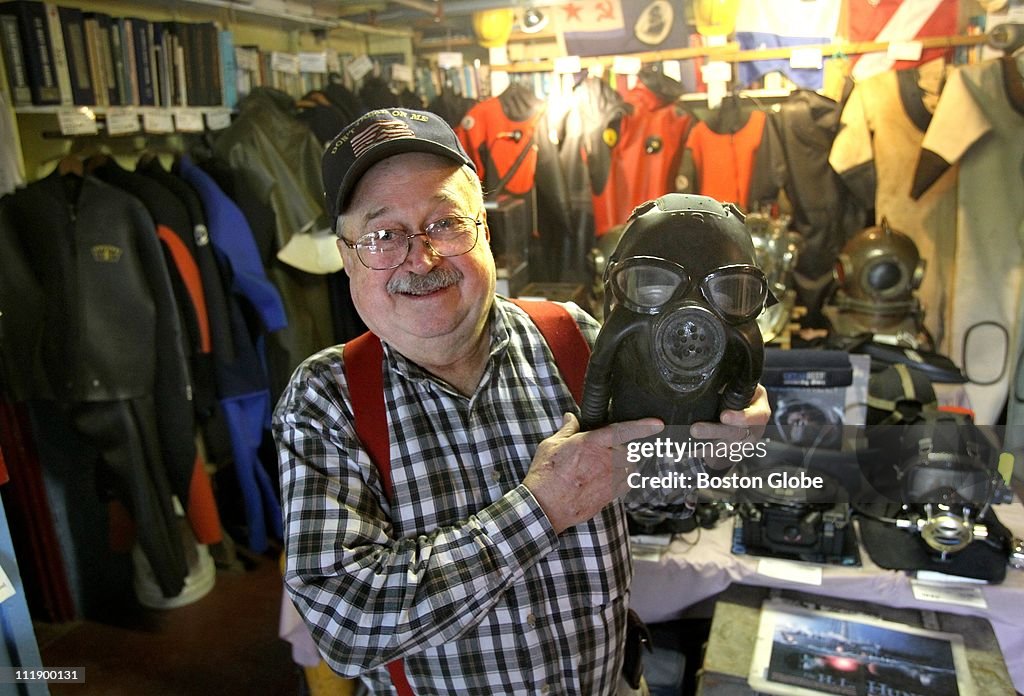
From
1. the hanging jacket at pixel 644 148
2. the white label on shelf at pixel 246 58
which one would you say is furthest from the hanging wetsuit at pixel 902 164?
the white label on shelf at pixel 246 58

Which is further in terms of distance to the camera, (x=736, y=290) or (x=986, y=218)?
(x=986, y=218)

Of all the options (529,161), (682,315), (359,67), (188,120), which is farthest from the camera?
(188,120)

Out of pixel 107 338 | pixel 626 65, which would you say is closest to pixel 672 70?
pixel 626 65

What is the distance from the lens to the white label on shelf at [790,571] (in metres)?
1.32

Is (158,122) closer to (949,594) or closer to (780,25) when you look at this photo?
(780,25)

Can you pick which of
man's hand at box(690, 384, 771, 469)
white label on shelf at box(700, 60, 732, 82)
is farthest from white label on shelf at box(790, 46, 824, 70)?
man's hand at box(690, 384, 771, 469)

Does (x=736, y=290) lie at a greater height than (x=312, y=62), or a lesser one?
lesser

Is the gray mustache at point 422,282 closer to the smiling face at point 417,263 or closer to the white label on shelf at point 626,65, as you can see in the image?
the smiling face at point 417,263

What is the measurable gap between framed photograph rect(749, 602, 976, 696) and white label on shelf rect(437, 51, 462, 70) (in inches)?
50.3

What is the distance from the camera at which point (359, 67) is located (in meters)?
1.90

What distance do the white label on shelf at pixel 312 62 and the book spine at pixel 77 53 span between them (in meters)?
0.61

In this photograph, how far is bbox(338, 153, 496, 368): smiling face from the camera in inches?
29.3

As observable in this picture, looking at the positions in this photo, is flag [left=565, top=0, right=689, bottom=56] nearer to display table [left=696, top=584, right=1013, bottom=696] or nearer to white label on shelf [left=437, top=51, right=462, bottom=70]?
white label on shelf [left=437, top=51, right=462, bottom=70]

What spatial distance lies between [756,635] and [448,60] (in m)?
1.30
